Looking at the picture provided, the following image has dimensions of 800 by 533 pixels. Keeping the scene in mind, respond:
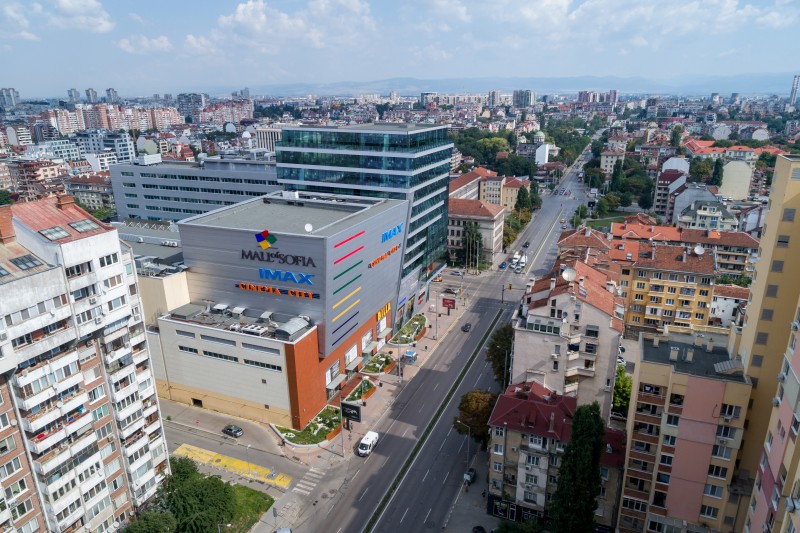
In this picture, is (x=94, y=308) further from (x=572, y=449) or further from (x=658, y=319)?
(x=658, y=319)

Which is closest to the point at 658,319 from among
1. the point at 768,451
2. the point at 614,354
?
the point at 614,354

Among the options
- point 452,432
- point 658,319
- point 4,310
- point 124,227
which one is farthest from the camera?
point 124,227

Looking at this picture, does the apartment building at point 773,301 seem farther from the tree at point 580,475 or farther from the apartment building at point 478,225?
the apartment building at point 478,225

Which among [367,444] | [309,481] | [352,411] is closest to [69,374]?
[309,481]

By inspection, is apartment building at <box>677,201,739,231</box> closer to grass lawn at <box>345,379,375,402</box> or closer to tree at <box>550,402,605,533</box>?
grass lawn at <box>345,379,375,402</box>

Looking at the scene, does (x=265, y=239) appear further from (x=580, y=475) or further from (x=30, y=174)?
(x=30, y=174)

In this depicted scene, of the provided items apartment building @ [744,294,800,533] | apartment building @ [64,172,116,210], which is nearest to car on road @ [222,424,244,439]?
apartment building @ [744,294,800,533]
